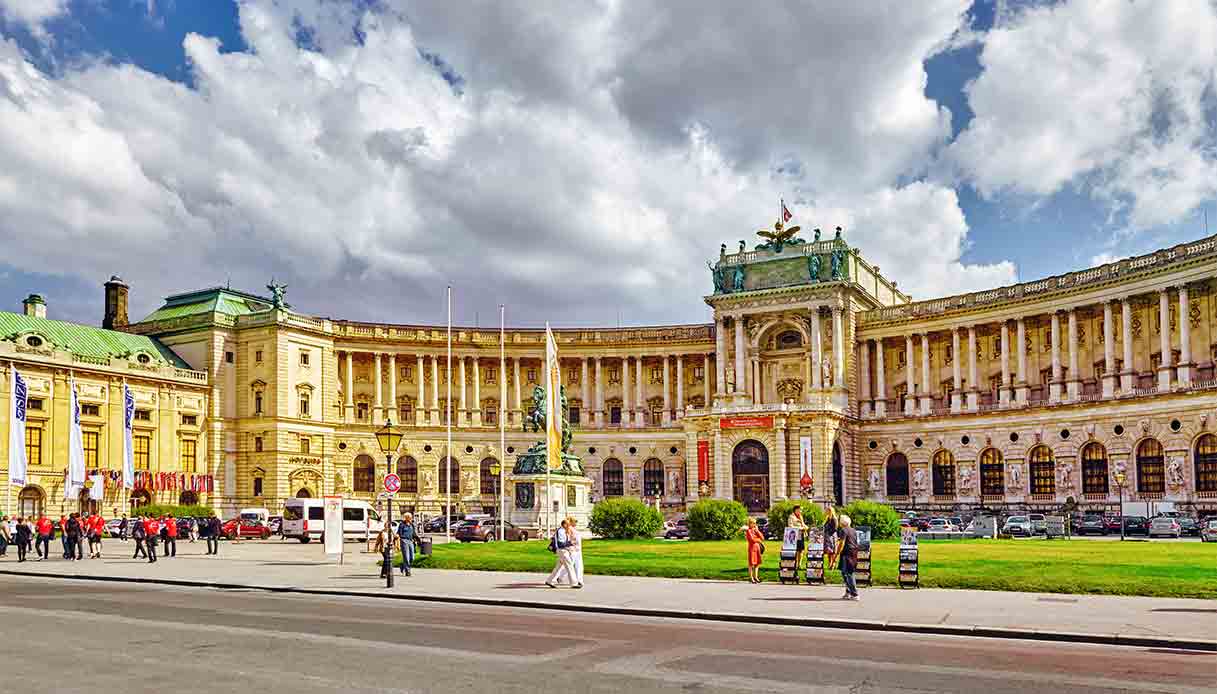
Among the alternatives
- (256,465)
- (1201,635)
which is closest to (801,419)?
(256,465)

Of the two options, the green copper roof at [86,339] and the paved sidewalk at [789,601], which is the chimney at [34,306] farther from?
→ the paved sidewalk at [789,601]

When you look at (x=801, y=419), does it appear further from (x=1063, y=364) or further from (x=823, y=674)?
(x=823, y=674)

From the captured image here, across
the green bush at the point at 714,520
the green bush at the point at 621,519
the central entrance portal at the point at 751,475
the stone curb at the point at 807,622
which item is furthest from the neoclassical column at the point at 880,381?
the stone curb at the point at 807,622

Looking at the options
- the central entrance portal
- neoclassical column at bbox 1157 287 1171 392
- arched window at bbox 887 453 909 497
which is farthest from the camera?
arched window at bbox 887 453 909 497

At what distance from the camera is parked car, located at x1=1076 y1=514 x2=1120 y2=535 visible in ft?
236

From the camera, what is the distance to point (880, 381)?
107 meters

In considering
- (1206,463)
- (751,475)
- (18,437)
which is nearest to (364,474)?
(751,475)

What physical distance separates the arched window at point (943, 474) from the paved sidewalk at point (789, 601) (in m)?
66.8

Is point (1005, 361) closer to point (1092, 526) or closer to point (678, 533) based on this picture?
point (1092, 526)

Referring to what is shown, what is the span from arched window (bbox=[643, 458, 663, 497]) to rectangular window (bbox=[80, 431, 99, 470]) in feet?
163

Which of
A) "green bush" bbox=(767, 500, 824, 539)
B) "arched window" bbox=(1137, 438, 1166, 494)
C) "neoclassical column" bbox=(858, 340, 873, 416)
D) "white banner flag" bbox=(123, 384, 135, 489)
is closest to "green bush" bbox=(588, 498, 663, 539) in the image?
"green bush" bbox=(767, 500, 824, 539)

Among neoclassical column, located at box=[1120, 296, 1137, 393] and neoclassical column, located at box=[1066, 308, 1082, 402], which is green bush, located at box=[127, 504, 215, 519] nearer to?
neoclassical column, located at box=[1066, 308, 1082, 402]

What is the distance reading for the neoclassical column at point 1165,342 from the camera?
276 feet

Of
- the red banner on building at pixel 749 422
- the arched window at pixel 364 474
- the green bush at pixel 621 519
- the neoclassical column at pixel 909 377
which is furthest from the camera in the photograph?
the arched window at pixel 364 474
